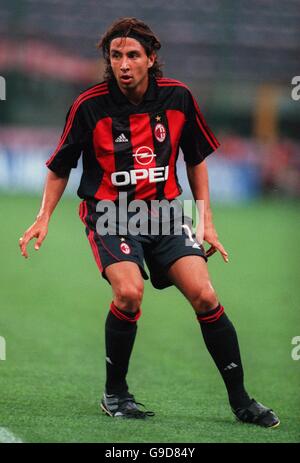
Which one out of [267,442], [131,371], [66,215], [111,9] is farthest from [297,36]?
[267,442]

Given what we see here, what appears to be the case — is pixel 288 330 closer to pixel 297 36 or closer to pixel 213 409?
pixel 213 409

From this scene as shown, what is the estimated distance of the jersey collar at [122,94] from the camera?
5.33 meters

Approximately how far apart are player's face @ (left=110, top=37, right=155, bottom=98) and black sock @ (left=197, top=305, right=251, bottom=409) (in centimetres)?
120

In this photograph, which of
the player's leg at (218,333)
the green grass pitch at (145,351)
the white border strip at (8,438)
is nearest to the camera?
the white border strip at (8,438)

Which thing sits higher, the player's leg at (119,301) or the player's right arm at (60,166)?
the player's right arm at (60,166)

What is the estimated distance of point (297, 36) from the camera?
26.7 m

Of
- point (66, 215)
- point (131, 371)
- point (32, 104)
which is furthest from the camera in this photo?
point (32, 104)

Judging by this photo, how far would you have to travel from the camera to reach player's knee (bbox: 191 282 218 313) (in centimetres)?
507

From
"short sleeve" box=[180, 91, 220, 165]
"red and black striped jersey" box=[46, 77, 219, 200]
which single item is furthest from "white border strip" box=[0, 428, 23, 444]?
"short sleeve" box=[180, 91, 220, 165]

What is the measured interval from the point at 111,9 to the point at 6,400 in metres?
21.2

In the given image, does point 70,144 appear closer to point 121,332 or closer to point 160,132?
point 160,132

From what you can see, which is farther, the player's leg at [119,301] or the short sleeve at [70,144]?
the short sleeve at [70,144]

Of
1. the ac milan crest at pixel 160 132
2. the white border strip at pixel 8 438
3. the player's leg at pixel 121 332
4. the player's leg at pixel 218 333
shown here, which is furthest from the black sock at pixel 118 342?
the ac milan crest at pixel 160 132

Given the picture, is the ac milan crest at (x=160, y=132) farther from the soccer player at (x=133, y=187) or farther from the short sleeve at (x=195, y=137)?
the short sleeve at (x=195, y=137)
